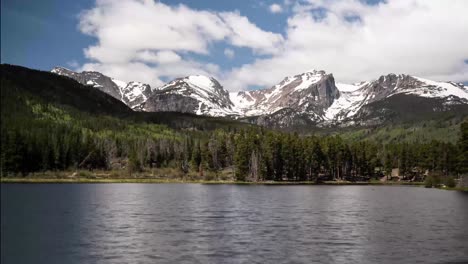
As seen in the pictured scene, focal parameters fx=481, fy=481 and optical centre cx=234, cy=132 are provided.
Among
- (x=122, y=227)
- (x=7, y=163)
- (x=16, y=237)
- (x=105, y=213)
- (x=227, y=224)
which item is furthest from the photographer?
(x=105, y=213)

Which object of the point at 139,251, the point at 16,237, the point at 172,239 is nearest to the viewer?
the point at 139,251

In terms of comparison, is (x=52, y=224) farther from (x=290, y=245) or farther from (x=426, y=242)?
(x=426, y=242)

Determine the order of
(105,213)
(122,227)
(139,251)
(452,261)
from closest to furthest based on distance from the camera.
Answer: (452,261) → (139,251) → (122,227) → (105,213)

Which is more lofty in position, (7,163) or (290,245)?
(7,163)

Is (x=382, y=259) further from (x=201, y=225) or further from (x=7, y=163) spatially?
(x=7, y=163)

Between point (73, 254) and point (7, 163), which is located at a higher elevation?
point (7, 163)

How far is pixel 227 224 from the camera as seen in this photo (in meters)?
68.8

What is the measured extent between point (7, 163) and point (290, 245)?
32763 mm

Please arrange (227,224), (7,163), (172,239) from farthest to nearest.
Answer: (227,224) < (172,239) < (7,163)

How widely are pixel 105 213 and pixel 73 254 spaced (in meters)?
36.0

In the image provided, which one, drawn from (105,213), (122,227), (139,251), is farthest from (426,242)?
(105,213)

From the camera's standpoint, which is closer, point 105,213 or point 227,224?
point 227,224

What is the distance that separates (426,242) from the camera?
54312mm

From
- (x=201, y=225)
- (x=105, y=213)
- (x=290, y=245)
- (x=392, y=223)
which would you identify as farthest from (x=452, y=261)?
(x=105, y=213)
